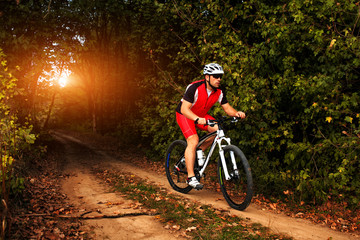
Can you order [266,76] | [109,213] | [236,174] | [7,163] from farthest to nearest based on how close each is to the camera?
[266,76] < [236,174] < [109,213] < [7,163]

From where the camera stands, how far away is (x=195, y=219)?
402 cm

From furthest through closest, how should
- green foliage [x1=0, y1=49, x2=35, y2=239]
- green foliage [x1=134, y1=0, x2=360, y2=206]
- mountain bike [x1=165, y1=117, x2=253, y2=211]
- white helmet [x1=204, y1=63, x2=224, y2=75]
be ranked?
green foliage [x1=134, y1=0, x2=360, y2=206], white helmet [x1=204, y1=63, x2=224, y2=75], mountain bike [x1=165, y1=117, x2=253, y2=211], green foliage [x1=0, y1=49, x2=35, y2=239]

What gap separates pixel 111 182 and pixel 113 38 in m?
17.9

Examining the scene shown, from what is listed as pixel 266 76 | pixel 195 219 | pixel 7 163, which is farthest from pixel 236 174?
pixel 7 163

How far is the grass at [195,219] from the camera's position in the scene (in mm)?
3582

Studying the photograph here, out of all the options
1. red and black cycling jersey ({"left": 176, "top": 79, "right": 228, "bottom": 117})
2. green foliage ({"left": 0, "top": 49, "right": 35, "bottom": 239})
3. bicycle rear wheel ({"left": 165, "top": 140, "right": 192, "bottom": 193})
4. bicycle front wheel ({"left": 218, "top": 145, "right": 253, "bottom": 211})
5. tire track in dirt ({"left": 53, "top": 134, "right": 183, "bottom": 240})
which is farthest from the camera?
bicycle rear wheel ({"left": 165, "top": 140, "right": 192, "bottom": 193})

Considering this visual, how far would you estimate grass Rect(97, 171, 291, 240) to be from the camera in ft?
11.8

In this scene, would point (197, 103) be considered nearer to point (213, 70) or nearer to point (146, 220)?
point (213, 70)

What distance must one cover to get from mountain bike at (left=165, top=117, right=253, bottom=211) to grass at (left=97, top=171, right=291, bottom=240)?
0.40 meters

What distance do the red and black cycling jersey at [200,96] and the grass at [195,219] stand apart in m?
1.87

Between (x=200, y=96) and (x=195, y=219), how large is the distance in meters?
2.20

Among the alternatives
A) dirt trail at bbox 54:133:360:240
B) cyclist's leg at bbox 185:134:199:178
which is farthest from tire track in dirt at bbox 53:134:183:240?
cyclist's leg at bbox 185:134:199:178

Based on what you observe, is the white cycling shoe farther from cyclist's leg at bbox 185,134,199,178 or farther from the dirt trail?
the dirt trail

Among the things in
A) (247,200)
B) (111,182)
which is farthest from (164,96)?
(247,200)
